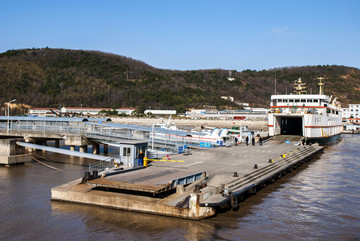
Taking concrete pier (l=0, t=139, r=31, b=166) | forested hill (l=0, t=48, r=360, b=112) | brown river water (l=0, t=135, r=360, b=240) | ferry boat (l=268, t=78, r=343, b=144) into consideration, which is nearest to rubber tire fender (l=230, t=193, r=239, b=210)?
brown river water (l=0, t=135, r=360, b=240)

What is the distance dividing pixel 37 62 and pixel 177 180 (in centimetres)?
18763

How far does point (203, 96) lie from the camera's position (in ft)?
520

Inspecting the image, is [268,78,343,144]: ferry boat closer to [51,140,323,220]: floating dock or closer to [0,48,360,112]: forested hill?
[51,140,323,220]: floating dock

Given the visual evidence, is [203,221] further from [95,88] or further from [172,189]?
[95,88]

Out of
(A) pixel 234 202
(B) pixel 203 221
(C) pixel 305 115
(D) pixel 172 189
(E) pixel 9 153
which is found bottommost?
(B) pixel 203 221

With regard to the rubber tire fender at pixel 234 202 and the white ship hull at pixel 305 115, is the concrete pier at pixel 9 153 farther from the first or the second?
the white ship hull at pixel 305 115

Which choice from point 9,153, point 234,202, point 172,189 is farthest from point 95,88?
point 234,202

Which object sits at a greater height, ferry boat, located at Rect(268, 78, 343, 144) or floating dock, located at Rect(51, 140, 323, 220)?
ferry boat, located at Rect(268, 78, 343, 144)

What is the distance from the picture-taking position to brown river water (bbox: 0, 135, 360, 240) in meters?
14.5

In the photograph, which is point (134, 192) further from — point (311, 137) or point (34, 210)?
point (311, 137)

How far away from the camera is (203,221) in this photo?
15.6 meters

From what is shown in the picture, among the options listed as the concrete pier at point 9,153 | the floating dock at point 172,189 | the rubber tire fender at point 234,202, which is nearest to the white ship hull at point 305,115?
the floating dock at point 172,189

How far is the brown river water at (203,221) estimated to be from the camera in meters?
14.5

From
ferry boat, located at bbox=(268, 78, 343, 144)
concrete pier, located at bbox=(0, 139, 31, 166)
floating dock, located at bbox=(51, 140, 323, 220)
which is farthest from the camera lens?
ferry boat, located at bbox=(268, 78, 343, 144)
